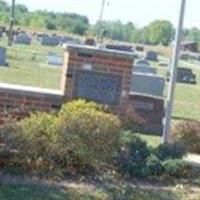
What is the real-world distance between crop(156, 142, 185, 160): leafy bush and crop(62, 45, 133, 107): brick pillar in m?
1.64

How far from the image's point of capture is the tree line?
13200 cm

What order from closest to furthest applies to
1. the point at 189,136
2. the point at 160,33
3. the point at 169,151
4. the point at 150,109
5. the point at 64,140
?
the point at 64,140
the point at 169,151
the point at 189,136
the point at 150,109
the point at 160,33

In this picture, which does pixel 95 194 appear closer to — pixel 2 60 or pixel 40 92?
pixel 40 92

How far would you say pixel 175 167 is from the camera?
10.1 meters

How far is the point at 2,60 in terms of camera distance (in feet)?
117

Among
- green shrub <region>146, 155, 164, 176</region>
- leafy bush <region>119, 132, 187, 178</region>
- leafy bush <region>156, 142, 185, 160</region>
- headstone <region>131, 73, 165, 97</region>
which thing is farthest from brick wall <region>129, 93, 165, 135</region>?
headstone <region>131, 73, 165, 97</region>

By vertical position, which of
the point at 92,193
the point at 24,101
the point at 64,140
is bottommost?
the point at 92,193

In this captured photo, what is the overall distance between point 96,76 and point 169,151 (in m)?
2.11

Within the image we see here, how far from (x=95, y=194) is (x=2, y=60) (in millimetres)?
27103

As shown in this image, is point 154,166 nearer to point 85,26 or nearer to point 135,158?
point 135,158

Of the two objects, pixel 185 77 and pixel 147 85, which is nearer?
pixel 147 85

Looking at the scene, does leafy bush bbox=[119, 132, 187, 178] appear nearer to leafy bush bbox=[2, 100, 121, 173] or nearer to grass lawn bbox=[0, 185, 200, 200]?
leafy bush bbox=[2, 100, 121, 173]

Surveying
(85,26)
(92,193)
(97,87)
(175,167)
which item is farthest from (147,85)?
(85,26)

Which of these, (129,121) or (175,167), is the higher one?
(129,121)
